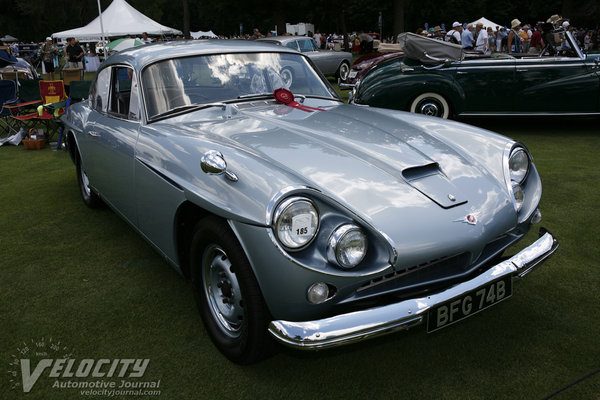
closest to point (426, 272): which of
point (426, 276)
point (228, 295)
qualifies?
point (426, 276)

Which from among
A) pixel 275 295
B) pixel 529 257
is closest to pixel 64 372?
pixel 275 295

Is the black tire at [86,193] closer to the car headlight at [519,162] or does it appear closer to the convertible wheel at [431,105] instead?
the car headlight at [519,162]

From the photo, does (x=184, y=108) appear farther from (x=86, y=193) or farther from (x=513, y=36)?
(x=513, y=36)

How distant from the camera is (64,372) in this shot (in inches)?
100

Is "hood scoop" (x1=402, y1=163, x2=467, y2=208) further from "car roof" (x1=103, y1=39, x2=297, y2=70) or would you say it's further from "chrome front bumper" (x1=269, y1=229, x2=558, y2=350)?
"car roof" (x1=103, y1=39, x2=297, y2=70)

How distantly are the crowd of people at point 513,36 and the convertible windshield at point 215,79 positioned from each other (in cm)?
562

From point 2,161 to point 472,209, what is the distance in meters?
7.32

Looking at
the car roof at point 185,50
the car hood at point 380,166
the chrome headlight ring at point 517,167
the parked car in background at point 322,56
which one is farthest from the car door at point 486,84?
the parked car in background at point 322,56

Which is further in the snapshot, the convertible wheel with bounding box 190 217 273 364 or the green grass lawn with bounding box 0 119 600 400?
the green grass lawn with bounding box 0 119 600 400

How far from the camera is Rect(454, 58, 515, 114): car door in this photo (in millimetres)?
7723

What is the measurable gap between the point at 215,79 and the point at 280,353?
6.44 ft

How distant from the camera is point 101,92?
4316mm

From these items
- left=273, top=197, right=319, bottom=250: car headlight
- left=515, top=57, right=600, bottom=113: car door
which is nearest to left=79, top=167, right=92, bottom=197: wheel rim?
left=273, top=197, right=319, bottom=250: car headlight

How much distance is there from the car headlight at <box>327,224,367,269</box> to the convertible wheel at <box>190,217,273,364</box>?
1.25 ft
